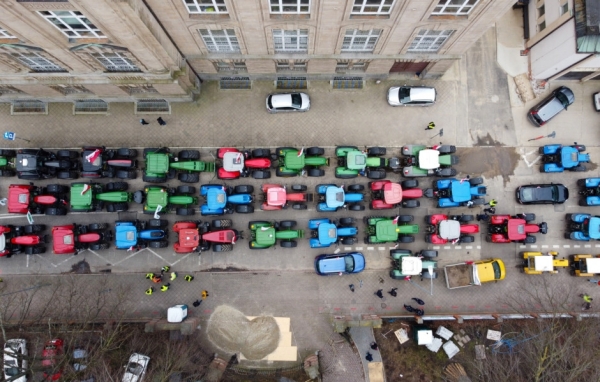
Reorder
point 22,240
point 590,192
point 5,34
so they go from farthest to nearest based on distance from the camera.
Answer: point 590,192 → point 22,240 → point 5,34

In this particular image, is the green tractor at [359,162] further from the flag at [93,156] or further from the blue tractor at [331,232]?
the flag at [93,156]

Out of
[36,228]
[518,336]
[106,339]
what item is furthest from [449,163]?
[36,228]

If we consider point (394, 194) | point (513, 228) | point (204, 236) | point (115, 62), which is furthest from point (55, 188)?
point (513, 228)

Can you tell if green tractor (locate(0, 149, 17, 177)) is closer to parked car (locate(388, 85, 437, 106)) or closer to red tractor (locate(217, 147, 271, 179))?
red tractor (locate(217, 147, 271, 179))

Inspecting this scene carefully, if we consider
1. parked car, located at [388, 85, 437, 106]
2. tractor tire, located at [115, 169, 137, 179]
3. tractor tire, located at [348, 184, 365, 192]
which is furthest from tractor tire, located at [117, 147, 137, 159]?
parked car, located at [388, 85, 437, 106]

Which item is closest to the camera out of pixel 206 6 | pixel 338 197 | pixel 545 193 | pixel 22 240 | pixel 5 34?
pixel 5 34

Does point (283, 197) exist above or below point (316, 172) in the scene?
below

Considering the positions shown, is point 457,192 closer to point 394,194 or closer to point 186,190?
point 394,194

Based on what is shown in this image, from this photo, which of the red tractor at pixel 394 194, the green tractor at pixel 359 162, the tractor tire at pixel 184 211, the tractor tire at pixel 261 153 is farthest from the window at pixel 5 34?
the red tractor at pixel 394 194
